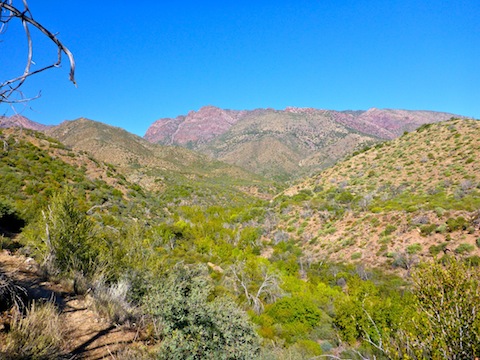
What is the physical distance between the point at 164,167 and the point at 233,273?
165ft

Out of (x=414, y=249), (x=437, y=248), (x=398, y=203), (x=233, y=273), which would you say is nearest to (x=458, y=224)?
(x=437, y=248)

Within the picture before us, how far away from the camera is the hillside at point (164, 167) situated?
52.8m

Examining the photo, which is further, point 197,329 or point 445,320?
point 197,329

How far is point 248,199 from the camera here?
61719mm

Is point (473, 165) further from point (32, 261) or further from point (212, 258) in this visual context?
point (32, 261)

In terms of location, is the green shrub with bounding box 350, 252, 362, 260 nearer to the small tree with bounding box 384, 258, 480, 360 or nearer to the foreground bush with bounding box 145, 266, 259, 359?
the small tree with bounding box 384, 258, 480, 360

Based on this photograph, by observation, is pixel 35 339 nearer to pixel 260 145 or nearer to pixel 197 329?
pixel 197 329

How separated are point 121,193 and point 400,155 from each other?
35965mm

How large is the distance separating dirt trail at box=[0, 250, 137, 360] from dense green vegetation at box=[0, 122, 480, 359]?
0.31 metres

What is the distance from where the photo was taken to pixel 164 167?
66750mm

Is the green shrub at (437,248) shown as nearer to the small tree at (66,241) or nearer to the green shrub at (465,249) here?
the green shrub at (465,249)

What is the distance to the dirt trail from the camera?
14.3ft

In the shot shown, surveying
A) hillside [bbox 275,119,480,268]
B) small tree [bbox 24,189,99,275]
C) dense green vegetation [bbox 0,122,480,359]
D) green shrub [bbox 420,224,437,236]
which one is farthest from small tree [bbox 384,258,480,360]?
green shrub [bbox 420,224,437,236]

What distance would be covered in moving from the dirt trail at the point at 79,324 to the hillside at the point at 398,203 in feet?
55.2
